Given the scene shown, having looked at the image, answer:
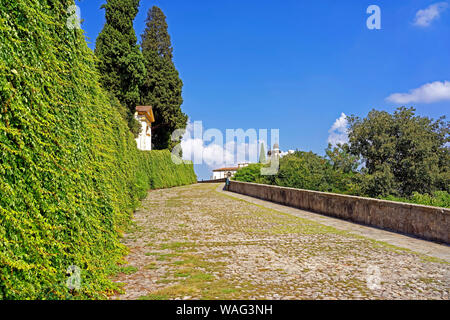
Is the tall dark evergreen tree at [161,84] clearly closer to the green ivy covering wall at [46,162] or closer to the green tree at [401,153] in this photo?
the green tree at [401,153]

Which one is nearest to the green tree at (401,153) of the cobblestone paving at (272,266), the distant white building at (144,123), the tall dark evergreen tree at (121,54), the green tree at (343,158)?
the green tree at (343,158)

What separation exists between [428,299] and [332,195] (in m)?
8.08

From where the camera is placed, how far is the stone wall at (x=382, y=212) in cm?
762

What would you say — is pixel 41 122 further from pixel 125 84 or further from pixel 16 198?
pixel 125 84

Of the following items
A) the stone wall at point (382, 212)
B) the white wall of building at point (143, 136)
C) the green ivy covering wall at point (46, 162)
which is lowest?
the stone wall at point (382, 212)

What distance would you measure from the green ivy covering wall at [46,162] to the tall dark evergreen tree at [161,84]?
119 ft

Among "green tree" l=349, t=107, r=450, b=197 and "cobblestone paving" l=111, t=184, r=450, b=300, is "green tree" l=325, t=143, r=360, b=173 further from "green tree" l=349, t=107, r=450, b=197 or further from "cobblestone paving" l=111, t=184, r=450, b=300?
"cobblestone paving" l=111, t=184, r=450, b=300

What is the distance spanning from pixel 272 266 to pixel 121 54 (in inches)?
1162

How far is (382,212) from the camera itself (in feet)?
30.9

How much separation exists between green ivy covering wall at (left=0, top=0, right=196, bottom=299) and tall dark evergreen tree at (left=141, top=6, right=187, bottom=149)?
3614 cm

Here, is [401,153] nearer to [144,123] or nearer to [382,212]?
[382,212]

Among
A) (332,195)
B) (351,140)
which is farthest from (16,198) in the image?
(351,140)

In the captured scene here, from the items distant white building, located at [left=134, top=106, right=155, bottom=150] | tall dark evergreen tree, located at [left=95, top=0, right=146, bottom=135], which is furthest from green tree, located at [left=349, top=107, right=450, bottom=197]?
distant white building, located at [left=134, top=106, right=155, bottom=150]

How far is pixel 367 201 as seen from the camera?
10.1m
